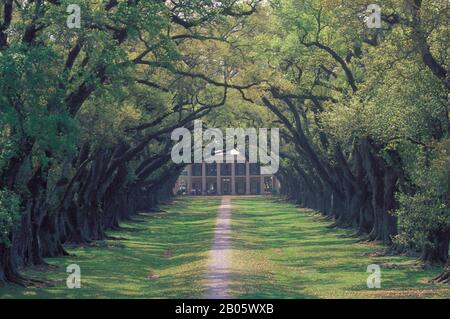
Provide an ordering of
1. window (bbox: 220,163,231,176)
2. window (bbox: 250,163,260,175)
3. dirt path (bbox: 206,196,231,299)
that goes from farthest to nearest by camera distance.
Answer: window (bbox: 220,163,231,176), window (bbox: 250,163,260,175), dirt path (bbox: 206,196,231,299)

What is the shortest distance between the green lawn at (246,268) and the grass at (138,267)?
0.10 feet

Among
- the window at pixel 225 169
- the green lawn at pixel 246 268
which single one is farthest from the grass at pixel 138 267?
the window at pixel 225 169

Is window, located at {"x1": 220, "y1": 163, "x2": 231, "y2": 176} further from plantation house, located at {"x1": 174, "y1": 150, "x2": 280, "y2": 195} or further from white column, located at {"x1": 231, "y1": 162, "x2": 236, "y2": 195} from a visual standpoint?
white column, located at {"x1": 231, "y1": 162, "x2": 236, "y2": 195}

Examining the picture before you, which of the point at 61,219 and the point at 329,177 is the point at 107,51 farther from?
the point at 329,177

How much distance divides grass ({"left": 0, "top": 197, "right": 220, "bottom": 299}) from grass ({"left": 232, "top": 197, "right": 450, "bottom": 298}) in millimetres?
1724

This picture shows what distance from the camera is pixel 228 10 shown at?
36.7 m

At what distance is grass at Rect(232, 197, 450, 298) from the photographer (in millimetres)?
28781

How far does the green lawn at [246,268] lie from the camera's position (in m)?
28.9

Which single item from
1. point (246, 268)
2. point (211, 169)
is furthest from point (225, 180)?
point (246, 268)

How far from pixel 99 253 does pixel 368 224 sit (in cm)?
1794

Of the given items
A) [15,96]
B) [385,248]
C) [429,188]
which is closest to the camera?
[15,96]

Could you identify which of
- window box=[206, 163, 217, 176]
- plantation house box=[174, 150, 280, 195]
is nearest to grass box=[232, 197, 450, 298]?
plantation house box=[174, 150, 280, 195]

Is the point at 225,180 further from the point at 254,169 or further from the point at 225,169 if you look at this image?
the point at 254,169
